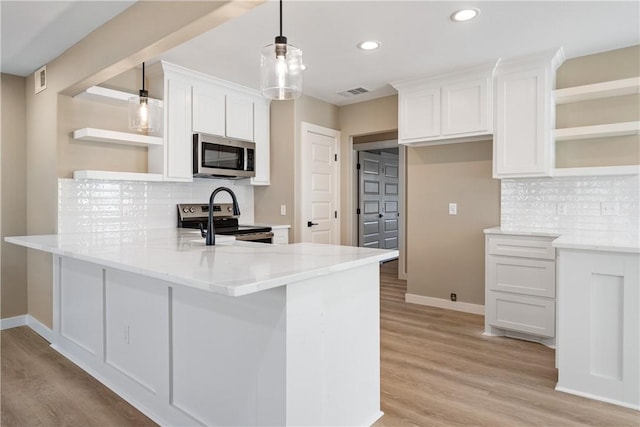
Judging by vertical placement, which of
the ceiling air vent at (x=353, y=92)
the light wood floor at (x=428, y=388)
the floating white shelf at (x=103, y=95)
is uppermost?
the ceiling air vent at (x=353, y=92)

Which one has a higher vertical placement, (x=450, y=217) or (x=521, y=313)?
(x=450, y=217)

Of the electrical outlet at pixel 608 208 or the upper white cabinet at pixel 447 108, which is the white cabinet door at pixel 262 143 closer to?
the upper white cabinet at pixel 447 108

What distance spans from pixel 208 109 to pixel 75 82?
1251 mm

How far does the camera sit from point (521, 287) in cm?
329

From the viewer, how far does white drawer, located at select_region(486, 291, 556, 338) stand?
10.3 feet

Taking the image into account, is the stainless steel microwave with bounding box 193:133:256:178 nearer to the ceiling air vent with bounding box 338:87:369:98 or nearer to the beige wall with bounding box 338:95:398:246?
the ceiling air vent with bounding box 338:87:369:98

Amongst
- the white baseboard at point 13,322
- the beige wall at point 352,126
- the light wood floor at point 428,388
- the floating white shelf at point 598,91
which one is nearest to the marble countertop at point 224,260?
the light wood floor at point 428,388

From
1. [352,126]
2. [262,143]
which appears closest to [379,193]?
[352,126]

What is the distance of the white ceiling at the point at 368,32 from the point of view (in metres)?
2.54

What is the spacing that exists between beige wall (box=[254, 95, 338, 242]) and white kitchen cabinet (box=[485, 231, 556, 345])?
2.15 m

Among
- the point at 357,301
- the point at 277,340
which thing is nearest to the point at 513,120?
the point at 357,301

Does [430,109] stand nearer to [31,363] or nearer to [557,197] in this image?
[557,197]

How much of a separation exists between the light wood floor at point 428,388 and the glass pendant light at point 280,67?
1.84 meters

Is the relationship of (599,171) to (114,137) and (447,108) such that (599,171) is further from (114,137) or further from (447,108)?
(114,137)
